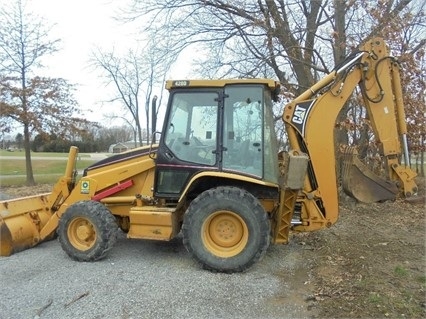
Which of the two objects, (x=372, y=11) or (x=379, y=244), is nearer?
(x=379, y=244)

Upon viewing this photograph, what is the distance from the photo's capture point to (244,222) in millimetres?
5277

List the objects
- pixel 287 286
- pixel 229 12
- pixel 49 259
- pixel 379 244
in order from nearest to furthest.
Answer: pixel 287 286 < pixel 49 259 < pixel 379 244 < pixel 229 12

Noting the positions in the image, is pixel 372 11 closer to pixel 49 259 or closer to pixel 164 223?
pixel 164 223

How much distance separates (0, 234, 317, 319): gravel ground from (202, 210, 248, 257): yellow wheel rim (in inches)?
12.9

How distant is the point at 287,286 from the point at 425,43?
8.77m

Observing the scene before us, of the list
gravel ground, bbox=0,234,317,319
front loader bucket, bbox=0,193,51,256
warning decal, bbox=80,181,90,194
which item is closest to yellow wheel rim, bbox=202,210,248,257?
gravel ground, bbox=0,234,317,319

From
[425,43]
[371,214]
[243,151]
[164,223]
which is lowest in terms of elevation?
[371,214]

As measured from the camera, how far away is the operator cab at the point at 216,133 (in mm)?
5480

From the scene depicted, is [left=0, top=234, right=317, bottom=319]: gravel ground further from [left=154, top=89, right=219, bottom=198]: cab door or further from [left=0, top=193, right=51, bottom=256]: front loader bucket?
[left=154, top=89, right=219, bottom=198]: cab door

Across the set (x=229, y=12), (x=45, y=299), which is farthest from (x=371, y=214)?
(x=45, y=299)

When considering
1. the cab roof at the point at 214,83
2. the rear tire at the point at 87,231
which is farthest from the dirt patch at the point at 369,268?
the rear tire at the point at 87,231

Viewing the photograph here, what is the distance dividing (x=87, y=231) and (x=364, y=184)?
4.03 meters

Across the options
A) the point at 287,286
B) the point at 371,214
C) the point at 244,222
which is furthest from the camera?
the point at 371,214

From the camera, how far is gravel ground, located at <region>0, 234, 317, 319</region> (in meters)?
4.19
